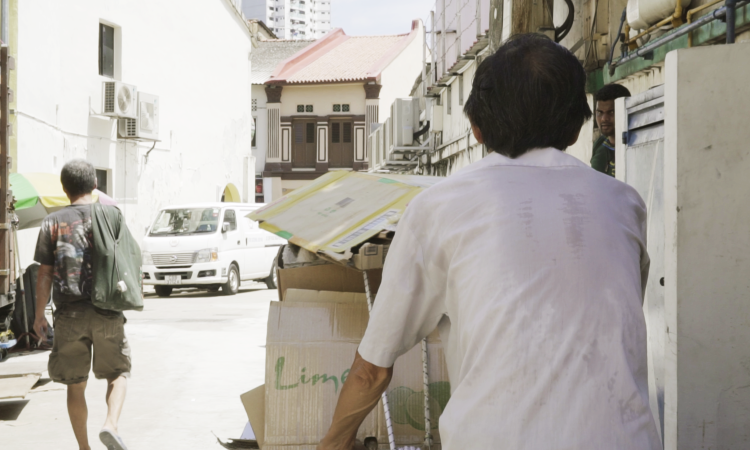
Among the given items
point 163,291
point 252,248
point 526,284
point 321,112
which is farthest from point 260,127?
point 526,284

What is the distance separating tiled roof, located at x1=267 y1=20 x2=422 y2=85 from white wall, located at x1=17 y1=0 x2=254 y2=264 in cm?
869

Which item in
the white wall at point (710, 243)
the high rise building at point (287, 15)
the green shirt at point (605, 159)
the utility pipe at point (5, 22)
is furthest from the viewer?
the high rise building at point (287, 15)

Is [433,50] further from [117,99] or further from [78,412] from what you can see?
[78,412]

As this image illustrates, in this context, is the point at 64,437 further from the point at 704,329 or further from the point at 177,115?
the point at 177,115

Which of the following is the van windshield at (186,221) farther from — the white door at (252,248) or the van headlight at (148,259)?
the white door at (252,248)

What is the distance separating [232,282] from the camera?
17375mm

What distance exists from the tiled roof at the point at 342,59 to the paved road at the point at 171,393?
28108 millimetres

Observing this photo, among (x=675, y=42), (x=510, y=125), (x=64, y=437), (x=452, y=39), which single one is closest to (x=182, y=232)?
(x=452, y=39)

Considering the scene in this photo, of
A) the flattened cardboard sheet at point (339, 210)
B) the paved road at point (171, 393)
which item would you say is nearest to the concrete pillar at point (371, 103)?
the paved road at point (171, 393)

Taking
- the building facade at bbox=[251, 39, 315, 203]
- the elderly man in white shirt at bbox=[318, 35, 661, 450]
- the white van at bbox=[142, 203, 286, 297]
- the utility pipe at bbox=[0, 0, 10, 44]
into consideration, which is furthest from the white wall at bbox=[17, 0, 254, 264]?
the elderly man in white shirt at bbox=[318, 35, 661, 450]

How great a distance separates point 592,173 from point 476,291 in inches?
14.1

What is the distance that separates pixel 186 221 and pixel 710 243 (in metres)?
15.0

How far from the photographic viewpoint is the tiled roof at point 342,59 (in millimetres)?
39562

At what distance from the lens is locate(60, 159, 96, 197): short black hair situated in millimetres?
4918
